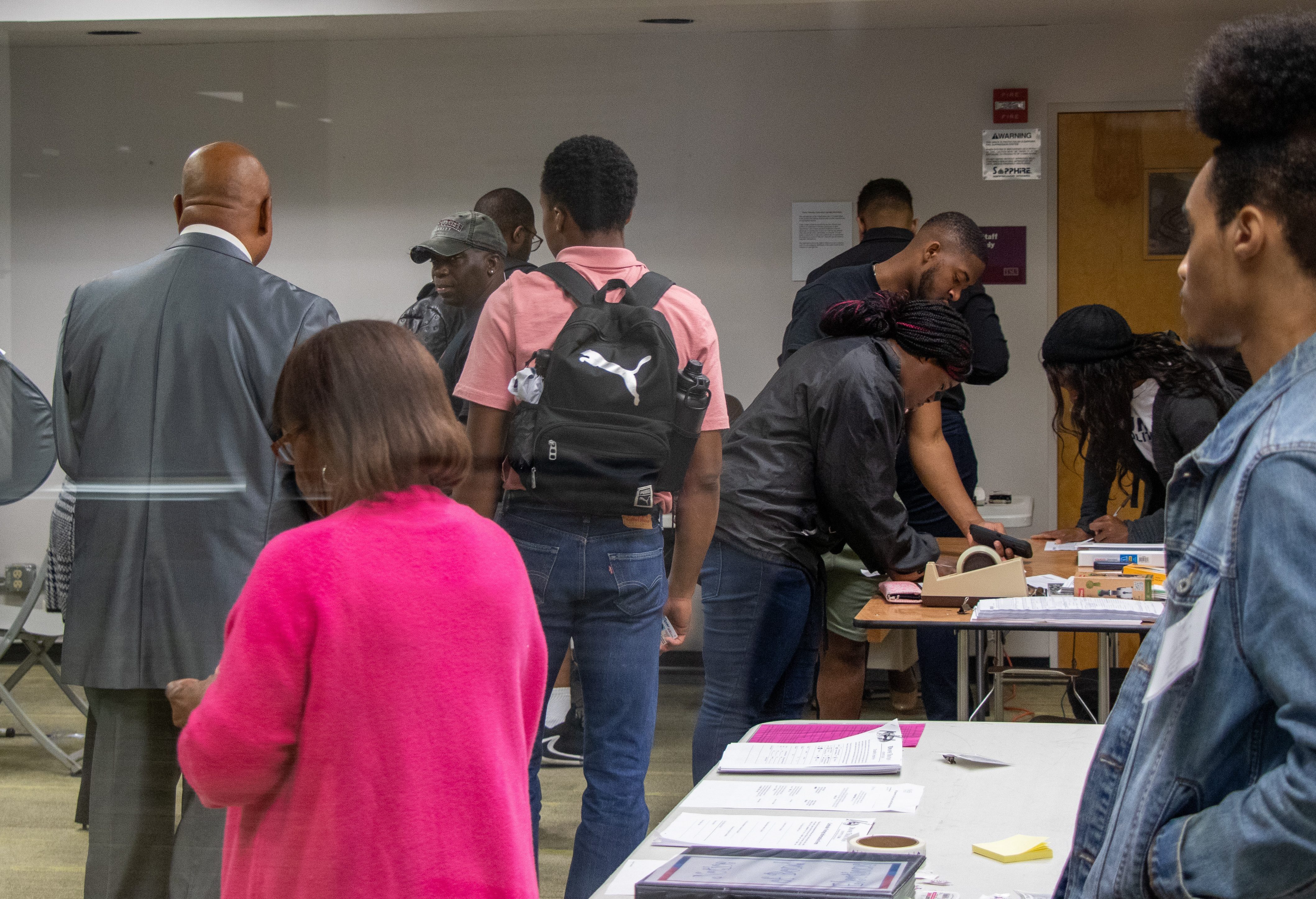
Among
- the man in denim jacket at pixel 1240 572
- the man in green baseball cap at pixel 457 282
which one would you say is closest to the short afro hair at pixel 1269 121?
the man in denim jacket at pixel 1240 572

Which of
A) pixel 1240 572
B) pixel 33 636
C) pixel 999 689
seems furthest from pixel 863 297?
pixel 1240 572

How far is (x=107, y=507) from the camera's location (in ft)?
6.84

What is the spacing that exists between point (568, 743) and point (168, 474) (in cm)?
87

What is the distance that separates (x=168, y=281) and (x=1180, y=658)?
1783 mm

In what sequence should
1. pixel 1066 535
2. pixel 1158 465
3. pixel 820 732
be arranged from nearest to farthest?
pixel 820 732 → pixel 1158 465 → pixel 1066 535

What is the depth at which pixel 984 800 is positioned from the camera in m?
1.41

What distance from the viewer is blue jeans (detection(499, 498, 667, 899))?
6.54 ft

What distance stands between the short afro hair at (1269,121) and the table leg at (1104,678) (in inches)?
74.5

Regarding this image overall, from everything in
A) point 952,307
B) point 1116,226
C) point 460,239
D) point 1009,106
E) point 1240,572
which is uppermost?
point 1009,106

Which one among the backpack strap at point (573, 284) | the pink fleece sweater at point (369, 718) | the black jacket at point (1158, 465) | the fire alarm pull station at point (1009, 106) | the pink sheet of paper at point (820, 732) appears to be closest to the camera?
the pink fleece sweater at point (369, 718)

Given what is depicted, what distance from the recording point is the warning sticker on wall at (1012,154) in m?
3.00

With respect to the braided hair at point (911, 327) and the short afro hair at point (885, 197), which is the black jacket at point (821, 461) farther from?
the short afro hair at point (885, 197)

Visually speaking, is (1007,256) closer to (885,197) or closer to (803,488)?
(885,197)

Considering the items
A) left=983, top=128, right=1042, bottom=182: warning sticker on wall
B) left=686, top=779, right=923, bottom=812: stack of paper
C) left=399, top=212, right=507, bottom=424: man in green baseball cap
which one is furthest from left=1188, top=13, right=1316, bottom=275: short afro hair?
left=983, top=128, right=1042, bottom=182: warning sticker on wall
